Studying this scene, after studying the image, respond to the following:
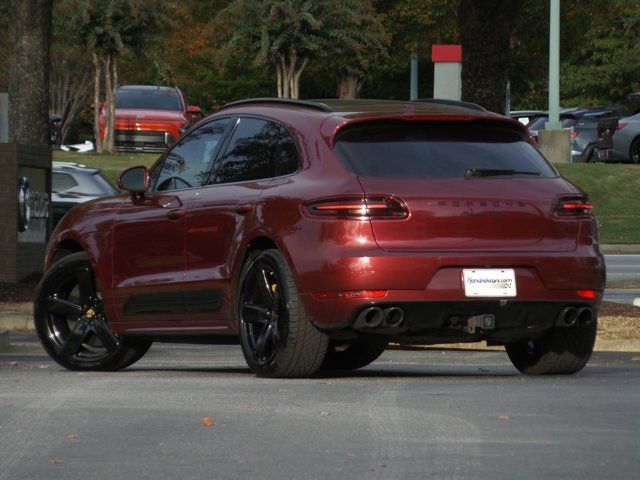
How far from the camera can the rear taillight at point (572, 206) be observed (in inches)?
376

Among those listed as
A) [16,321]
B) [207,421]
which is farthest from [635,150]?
[207,421]

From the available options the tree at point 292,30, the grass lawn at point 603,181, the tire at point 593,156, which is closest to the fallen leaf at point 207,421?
the grass lawn at point 603,181

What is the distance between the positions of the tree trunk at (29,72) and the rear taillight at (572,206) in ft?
40.2

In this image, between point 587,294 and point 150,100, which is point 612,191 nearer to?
point 150,100

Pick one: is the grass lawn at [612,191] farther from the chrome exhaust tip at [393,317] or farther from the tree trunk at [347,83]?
the chrome exhaust tip at [393,317]

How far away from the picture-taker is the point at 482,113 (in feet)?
32.8

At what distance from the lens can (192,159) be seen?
1064 cm

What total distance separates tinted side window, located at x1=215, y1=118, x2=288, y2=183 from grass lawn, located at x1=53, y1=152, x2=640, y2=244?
21.2 metres

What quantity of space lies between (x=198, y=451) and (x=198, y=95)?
63.3m

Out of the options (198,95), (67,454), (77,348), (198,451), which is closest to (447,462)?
(198,451)

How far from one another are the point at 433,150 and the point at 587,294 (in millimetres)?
1136

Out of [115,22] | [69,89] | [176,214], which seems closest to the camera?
[176,214]

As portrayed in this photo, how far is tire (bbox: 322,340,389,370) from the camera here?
11.0 metres

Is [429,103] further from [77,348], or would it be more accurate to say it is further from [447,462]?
[447,462]
